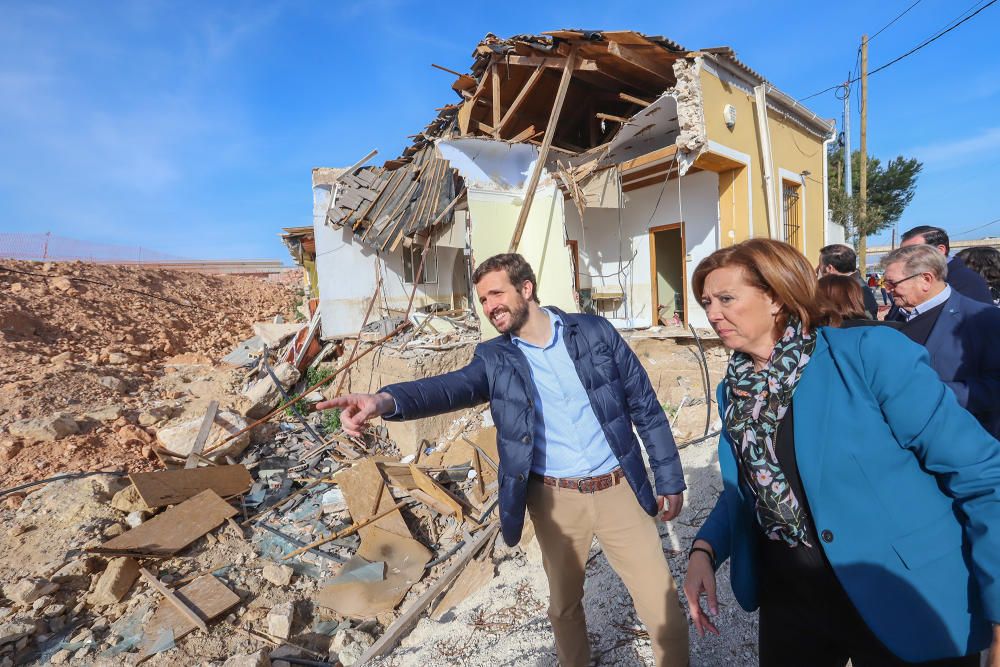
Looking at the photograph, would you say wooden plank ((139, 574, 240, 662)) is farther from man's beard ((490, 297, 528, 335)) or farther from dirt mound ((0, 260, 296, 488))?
man's beard ((490, 297, 528, 335))

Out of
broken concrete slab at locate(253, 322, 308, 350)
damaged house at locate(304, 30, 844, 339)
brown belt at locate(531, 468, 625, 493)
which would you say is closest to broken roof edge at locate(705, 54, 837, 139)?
damaged house at locate(304, 30, 844, 339)

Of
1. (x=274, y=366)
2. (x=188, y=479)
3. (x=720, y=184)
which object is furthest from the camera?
(x=274, y=366)

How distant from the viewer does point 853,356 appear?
1107 mm

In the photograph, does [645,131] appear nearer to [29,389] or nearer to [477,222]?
[477,222]

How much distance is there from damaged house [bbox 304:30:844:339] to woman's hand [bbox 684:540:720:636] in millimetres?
6153

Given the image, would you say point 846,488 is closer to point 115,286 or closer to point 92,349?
point 92,349

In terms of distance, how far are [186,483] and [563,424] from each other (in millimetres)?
5324

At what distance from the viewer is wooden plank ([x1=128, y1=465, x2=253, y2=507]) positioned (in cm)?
503

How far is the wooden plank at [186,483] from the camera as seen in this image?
198 inches

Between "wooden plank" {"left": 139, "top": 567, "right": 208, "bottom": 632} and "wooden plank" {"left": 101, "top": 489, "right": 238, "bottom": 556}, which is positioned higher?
"wooden plank" {"left": 101, "top": 489, "right": 238, "bottom": 556}

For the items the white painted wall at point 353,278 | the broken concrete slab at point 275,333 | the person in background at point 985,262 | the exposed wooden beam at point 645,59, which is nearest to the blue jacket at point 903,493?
the person in background at point 985,262

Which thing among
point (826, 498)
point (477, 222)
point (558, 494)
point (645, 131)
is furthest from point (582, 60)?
point (826, 498)

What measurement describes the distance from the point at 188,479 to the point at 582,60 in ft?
25.7

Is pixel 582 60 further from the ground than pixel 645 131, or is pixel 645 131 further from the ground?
pixel 582 60
